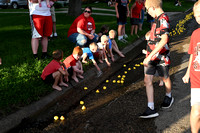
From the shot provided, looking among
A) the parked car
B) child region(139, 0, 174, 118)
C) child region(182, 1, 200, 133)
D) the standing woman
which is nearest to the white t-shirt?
child region(139, 0, 174, 118)

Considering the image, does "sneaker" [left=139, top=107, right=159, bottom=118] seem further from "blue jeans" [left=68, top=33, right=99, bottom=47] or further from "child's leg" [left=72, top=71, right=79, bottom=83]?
"blue jeans" [left=68, top=33, right=99, bottom=47]

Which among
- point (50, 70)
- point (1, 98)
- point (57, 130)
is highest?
point (50, 70)

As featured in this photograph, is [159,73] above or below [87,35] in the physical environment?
below

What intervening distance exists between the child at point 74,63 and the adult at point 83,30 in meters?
1.30

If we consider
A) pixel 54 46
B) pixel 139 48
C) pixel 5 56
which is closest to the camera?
pixel 5 56

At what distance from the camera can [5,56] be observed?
20.4ft

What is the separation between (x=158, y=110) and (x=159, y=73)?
729mm

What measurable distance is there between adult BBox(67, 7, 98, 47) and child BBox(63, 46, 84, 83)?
1300 mm

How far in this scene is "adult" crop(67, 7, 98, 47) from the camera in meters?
6.48

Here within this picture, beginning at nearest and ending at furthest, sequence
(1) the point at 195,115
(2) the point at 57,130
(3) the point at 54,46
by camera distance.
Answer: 1. (1) the point at 195,115
2. (2) the point at 57,130
3. (3) the point at 54,46

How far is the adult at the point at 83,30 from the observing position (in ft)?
21.3

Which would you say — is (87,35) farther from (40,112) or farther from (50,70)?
(40,112)

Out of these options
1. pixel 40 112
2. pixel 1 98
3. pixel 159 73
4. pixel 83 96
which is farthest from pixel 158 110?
pixel 1 98

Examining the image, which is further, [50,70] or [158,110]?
[50,70]
